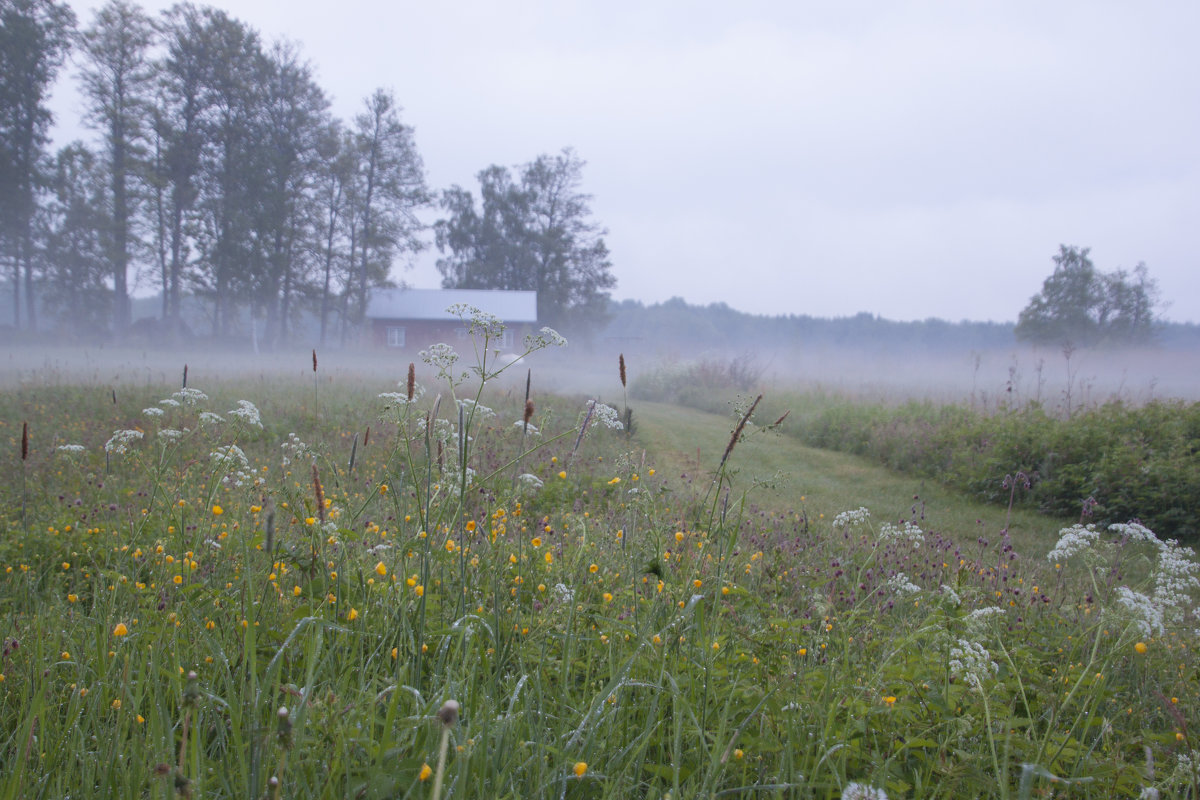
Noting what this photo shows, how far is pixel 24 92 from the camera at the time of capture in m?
24.2

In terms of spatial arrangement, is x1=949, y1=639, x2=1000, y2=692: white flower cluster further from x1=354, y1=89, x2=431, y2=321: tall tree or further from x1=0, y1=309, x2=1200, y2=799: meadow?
x1=354, y1=89, x2=431, y2=321: tall tree

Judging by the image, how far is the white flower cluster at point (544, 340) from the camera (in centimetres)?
223

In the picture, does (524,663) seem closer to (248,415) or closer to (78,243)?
(248,415)

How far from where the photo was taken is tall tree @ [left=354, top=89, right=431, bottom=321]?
3138 centimetres

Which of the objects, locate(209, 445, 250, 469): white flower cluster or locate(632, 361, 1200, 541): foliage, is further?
locate(632, 361, 1200, 541): foliage

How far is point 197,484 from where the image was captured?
13.7ft

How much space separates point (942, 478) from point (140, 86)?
33.7 metres

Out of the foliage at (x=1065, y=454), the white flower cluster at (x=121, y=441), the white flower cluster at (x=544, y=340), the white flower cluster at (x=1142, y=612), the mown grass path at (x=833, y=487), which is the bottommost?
the mown grass path at (x=833, y=487)

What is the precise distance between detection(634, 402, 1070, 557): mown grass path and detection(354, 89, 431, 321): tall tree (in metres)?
24.2

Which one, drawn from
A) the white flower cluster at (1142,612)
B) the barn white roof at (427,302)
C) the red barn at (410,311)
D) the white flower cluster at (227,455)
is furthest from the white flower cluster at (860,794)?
the red barn at (410,311)

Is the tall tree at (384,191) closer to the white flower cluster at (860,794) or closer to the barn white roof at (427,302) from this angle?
the barn white roof at (427,302)

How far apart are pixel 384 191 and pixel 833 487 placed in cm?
2940

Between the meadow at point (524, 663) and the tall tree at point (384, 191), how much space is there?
97.2ft

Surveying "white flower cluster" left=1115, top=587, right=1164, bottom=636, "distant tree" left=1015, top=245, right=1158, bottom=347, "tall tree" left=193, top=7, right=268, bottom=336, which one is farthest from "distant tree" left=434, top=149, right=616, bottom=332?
"white flower cluster" left=1115, top=587, right=1164, bottom=636
